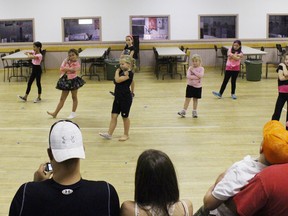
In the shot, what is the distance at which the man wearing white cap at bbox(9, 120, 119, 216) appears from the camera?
6.24ft

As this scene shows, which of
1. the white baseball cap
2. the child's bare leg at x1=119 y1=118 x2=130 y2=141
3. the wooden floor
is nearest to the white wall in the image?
the wooden floor

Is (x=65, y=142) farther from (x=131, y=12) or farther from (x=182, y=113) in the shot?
(x=131, y=12)

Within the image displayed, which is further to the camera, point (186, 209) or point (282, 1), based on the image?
point (282, 1)

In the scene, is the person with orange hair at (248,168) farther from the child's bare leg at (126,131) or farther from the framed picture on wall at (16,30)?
the framed picture on wall at (16,30)

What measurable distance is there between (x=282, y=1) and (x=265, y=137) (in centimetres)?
1398

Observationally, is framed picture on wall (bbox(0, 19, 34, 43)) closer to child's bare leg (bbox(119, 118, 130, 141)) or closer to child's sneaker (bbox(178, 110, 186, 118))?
child's sneaker (bbox(178, 110, 186, 118))

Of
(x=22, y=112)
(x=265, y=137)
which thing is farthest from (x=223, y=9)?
(x=265, y=137)

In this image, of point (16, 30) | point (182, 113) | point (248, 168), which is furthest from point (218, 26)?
point (248, 168)

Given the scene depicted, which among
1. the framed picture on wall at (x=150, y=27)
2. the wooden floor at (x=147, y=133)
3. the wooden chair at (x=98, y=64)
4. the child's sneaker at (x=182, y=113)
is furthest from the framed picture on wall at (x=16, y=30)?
the child's sneaker at (x=182, y=113)

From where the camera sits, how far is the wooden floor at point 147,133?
17.2ft

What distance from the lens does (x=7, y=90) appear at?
1132 cm

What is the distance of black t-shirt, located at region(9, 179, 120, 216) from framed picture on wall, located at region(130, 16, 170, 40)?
13336mm

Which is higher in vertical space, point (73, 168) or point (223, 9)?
point (223, 9)

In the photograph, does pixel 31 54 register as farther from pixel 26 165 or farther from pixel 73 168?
pixel 73 168
